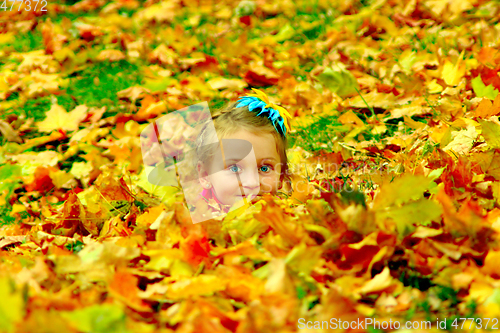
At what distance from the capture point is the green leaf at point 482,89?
5.66ft

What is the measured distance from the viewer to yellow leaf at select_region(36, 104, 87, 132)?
2361mm

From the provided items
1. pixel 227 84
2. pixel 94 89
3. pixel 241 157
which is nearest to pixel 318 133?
pixel 241 157

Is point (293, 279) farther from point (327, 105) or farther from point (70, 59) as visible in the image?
point (70, 59)

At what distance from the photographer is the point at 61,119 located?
2395 mm

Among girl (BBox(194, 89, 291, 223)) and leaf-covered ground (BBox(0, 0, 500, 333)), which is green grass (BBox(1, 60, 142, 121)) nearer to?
leaf-covered ground (BBox(0, 0, 500, 333))

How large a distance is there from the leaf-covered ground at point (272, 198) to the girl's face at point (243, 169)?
19 centimetres

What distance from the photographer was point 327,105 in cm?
214

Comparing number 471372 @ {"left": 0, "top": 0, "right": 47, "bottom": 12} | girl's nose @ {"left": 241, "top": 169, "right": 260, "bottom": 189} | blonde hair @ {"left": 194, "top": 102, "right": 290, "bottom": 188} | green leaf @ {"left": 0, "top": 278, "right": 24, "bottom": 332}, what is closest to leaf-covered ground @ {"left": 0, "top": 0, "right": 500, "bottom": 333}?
green leaf @ {"left": 0, "top": 278, "right": 24, "bottom": 332}

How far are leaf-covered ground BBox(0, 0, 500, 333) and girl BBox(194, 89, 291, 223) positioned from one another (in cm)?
16

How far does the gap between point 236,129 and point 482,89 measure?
1.10 metres

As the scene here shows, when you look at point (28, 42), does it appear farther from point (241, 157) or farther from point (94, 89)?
point (241, 157)

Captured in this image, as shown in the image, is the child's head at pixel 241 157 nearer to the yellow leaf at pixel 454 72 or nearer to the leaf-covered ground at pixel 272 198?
the leaf-covered ground at pixel 272 198

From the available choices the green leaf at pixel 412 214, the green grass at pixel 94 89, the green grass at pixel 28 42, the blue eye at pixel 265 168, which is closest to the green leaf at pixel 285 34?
the green grass at pixel 94 89

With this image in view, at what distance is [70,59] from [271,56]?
5.19 ft
